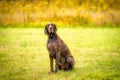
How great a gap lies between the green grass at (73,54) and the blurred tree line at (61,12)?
187 inches

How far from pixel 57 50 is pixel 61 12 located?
15.7 metres

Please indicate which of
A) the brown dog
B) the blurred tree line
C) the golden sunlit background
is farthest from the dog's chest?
the blurred tree line

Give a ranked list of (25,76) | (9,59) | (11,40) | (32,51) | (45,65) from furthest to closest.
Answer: (11,40)
(32,51)
(9,59)
(45,65)
(25,76)

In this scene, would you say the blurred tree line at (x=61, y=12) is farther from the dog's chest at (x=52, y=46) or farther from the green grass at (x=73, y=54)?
the dog's chest at (x=52, y=46)

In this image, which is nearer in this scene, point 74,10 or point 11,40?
point 11,40

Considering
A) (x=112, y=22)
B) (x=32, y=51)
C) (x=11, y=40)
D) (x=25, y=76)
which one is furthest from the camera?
(x=112, y=22)

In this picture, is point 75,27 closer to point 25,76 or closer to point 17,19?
point 17,19

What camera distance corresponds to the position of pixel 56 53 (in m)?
9.07

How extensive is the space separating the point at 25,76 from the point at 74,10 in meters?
16.6

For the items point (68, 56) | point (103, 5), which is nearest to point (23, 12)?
point (103, 5)

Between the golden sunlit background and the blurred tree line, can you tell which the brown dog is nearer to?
the golden sunlit background

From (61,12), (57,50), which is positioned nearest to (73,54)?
(57,50)

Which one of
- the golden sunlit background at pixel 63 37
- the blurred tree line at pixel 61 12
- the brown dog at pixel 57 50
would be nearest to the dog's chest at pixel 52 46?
the brown dog at pixel 57 50

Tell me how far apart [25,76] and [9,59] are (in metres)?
2.77
